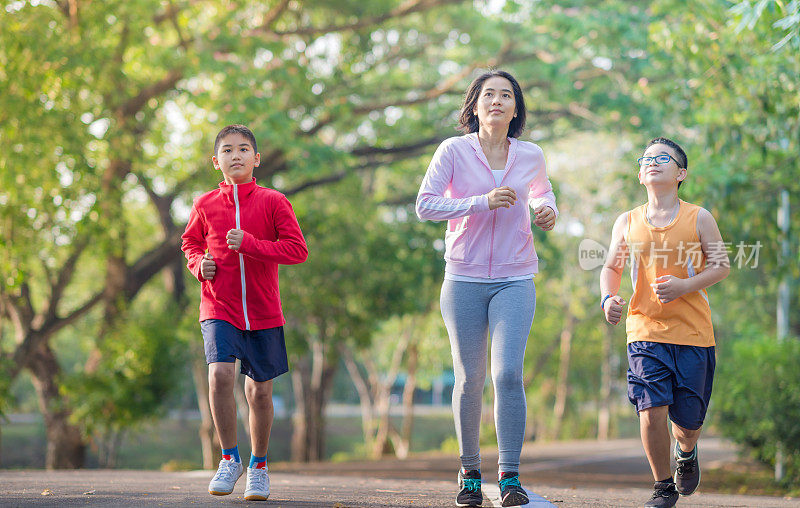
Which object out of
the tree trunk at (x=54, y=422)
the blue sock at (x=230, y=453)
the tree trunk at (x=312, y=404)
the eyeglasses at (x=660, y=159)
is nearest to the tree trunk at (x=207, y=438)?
the tree trunk at (x=312, y=404)

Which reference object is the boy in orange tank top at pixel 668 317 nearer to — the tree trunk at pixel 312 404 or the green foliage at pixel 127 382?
the green foliage at pixel 127 382

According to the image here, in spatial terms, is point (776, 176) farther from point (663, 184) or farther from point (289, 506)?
point (289, 506)

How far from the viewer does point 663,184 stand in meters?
4.43

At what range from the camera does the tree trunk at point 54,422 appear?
1452cm

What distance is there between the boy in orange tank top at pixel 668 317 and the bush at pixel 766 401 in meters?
6.88

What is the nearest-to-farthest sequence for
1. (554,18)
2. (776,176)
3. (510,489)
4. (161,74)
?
(510,489), (776,176), (554,18), (161,74)

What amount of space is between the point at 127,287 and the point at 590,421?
25.5 meters

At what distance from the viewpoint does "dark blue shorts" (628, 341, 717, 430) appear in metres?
4.17

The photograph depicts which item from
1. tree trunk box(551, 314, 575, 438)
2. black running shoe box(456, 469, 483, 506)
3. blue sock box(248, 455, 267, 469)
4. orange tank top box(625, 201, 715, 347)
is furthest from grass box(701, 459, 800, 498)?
tree trunk box(551, 314, 575, 438)

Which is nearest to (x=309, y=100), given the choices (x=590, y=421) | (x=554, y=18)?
(x=554, y=18)

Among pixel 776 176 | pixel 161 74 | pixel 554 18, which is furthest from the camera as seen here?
pixel 161 74

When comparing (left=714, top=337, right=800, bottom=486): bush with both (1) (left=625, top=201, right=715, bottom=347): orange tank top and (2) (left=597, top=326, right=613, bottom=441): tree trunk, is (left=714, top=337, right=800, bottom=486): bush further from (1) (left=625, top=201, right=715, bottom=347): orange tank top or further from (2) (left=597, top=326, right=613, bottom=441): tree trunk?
(2) (left=597, top=326, right=613, bottom=441): tree trunk

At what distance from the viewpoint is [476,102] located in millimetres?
4613

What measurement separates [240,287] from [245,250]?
0.27 metres
